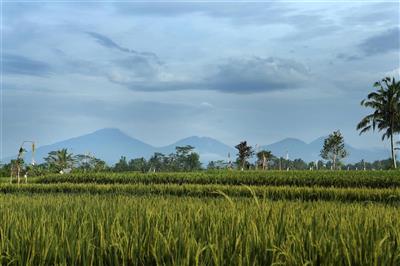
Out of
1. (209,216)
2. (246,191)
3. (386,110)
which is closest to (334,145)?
(386,110)

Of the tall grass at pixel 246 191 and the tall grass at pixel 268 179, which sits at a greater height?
the tall grass at pixel 268 179

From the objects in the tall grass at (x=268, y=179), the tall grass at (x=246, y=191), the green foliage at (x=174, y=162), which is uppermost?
the green foliage at (x=174, y=162)

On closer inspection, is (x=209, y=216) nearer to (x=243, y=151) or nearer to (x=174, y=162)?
(x=243, y=151)

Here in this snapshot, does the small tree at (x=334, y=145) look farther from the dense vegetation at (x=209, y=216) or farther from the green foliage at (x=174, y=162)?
the green foliage at (x=174, y=162)

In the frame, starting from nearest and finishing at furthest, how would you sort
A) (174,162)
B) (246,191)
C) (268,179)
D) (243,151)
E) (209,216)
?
(209,216) < (246,191) < (268,179) < (243,151) < (174,162)

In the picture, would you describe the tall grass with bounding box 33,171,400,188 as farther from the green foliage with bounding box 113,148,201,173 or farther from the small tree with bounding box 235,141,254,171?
the green foliage with bounding box 113,148,201,173

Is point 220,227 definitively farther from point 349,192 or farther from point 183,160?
point 183,160

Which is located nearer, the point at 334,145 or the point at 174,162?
the point at 334,145

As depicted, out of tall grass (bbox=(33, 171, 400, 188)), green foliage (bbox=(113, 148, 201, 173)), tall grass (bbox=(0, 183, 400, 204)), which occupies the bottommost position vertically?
tall grass (bbox=(0, 183, 400, 204))

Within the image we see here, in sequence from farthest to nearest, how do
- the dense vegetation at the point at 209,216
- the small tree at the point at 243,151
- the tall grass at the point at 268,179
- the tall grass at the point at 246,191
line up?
1. the small tree at the point at 243,151
2. the tall grass at the point at 268,179
3. the tall grass at the point at 246,191
4. the dense vegetation at the point at 209,216

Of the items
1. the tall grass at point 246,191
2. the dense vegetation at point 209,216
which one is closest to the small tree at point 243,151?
the dense vegetation at point 209,216

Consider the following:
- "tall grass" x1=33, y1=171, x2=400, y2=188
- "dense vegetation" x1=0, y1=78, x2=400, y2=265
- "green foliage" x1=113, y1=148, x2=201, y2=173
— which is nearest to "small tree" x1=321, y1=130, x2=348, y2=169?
"dense vegetation" x1=0, y1=78, x2=400, y2=265

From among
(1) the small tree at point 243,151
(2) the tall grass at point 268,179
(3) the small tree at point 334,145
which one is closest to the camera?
(2) the tall grass at point 268,179

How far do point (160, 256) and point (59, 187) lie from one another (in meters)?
19.4
